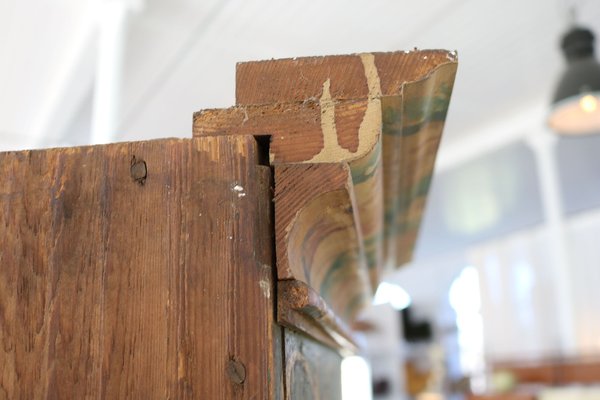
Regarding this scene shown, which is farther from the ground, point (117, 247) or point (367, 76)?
point (367, 76)

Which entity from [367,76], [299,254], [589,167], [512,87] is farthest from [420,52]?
[589,167]

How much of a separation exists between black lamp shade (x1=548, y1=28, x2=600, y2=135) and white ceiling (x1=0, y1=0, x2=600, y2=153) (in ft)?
2.79

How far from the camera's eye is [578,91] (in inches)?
126

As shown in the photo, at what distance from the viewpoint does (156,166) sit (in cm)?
49

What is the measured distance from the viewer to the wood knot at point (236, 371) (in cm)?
45

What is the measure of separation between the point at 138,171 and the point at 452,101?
5.15 metres

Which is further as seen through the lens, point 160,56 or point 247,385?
point 160,56

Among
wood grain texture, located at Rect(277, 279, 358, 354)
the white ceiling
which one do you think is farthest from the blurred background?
wood grain texture, located at Rect(277, 279, 358, 354)

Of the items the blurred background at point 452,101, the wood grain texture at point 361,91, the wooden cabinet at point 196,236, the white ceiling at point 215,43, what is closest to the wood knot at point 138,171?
the wooden cabinet at point 196,236

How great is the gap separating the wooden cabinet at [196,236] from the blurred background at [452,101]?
1.04 meters

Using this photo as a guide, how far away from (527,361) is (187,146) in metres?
7.13

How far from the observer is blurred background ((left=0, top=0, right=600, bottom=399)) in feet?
13.2

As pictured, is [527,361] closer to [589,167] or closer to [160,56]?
[589,167]

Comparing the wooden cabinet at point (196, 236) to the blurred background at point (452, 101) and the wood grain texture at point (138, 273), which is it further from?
the blurred background at point (452, 101)
